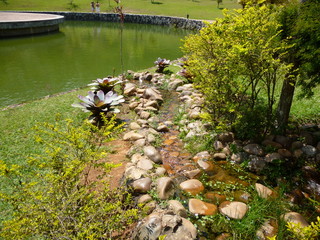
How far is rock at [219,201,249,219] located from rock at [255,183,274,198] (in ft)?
1.27

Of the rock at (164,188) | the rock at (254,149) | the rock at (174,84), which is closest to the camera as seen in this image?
the rock at (164,188)

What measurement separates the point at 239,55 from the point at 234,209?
7.52 feet

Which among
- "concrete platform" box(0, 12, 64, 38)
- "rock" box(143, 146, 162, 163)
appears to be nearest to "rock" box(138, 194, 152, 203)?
"rock" box(143, 146, 162, 163)

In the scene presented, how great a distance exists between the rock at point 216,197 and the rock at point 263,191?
0.48 meters

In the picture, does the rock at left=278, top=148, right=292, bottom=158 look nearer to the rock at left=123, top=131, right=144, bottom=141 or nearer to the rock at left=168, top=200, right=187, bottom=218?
the rock at left=168, top=200, right=187, bottom=218

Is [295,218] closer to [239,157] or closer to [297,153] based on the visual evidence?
[239,157]

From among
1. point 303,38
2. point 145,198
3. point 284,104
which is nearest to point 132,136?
point 145,198

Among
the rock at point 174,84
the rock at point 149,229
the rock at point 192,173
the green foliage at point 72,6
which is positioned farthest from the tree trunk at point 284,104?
the green foliage at point 72,6

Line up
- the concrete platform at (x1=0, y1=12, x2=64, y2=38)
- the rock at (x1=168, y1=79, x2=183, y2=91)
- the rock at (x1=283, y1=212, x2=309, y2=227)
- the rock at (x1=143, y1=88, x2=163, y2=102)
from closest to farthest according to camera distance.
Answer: the rock at (x1=283, y1=212, x2=309, y2=227) < the rock at (x1=143, y1=88, x2=163, y2=102) < the rock at (x1=168, y1=79, x2=183, y2=91) < the concrete platform at (x1=0, y1=12, x2=64, y2=38)

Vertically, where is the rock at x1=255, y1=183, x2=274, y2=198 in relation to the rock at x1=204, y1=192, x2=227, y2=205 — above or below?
above

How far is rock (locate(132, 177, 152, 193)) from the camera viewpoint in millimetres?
Result: 3049

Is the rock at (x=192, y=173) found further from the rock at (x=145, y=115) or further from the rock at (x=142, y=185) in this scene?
the rock at (x=145, y=115)

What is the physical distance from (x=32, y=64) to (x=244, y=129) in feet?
36.0

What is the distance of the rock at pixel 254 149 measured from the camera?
13.1 ft
